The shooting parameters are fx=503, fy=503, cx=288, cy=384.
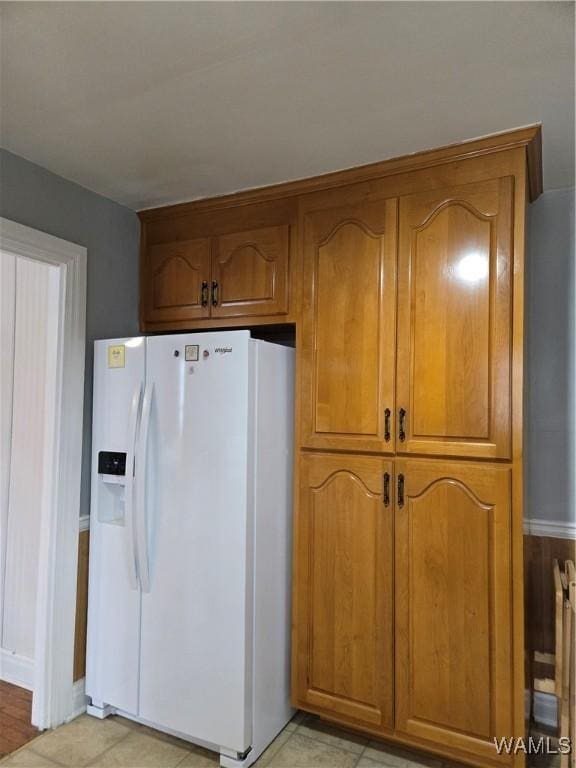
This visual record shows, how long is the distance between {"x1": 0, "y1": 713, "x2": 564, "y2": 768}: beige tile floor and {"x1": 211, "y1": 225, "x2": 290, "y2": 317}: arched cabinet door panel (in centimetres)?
181

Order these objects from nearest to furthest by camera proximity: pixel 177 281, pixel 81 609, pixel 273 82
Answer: pixel 273 82 < pixel 81 609 < pixel 177 281

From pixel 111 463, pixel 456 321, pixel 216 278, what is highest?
pixel 216 278

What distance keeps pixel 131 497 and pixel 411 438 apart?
117 cm

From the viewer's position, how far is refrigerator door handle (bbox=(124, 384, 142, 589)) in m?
2.10

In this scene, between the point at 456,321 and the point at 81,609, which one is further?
the point at 81,609

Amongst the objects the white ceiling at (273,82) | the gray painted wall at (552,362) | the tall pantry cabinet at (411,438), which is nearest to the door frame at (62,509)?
the white ceiling at (273,82)

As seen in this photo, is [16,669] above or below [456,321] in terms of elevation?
below

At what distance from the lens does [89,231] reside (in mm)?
2367

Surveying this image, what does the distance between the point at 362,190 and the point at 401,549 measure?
1.44m

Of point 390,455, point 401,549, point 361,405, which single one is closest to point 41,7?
point 361,405

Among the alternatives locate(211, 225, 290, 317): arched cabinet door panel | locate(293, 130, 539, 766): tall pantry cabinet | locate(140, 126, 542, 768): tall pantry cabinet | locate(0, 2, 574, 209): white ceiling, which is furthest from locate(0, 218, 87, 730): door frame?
locate(293, 130, 539, 766): tall pantry cabinet

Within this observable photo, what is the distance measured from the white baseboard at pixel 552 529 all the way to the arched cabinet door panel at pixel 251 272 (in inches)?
56.7

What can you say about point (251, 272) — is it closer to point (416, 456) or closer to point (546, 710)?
point (416, 456)

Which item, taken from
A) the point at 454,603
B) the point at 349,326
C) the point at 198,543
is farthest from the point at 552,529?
the point at 198,543
